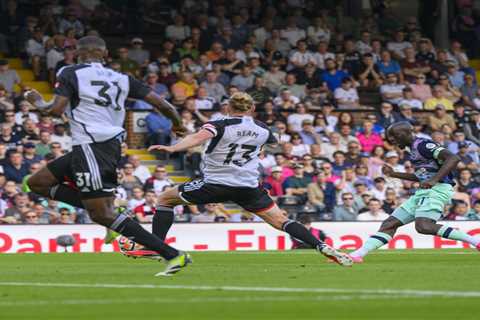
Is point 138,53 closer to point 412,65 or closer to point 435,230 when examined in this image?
point 412,65

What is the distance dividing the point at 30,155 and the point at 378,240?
10.3 m

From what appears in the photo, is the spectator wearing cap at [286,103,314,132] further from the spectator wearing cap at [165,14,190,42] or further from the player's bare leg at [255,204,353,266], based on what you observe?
the player's bare leg at [255,204,353,266]

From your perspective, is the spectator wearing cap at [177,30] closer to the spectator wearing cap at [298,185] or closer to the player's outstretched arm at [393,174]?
the spectator wearing cap at [298,185]

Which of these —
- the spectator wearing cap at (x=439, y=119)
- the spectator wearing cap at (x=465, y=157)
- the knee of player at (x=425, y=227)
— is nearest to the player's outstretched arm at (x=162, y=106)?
the knee of player at (x=425, y=227)

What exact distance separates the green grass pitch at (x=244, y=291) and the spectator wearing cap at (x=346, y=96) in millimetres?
14196

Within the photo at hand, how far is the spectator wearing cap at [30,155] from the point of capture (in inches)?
938

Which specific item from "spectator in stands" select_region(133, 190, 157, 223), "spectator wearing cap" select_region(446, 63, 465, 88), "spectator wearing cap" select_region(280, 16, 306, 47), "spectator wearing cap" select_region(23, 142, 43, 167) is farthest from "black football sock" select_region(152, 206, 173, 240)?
"spectator wearing cap" select_region(446, 63, 465, 88)

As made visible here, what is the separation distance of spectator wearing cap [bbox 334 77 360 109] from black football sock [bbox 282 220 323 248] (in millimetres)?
14899

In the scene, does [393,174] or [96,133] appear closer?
[96,133]

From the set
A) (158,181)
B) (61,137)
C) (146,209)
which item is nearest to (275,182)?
(158,181)

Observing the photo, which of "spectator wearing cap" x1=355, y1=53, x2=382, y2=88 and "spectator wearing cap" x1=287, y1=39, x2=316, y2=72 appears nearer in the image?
"spectator wearing cap" x1=287, y1=39, x2=316, y2=72

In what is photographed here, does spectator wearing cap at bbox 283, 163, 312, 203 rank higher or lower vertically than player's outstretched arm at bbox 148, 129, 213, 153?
lower

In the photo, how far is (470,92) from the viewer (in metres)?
30.5

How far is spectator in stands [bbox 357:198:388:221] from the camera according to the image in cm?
2455
